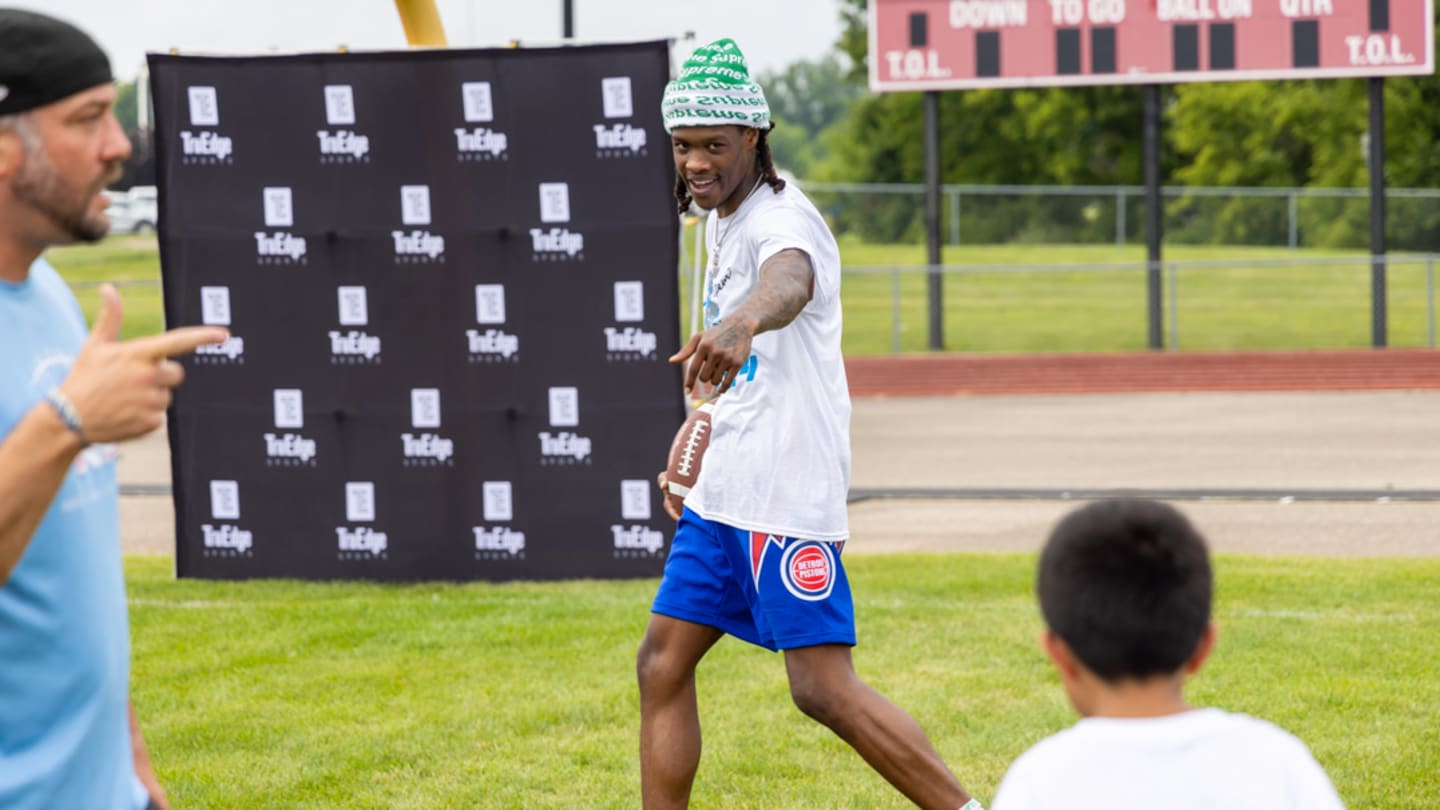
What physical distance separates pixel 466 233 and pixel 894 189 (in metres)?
29.9

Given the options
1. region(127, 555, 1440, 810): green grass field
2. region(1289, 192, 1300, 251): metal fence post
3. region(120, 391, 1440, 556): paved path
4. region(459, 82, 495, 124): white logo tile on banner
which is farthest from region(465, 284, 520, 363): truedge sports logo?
region(1289, 192, 1300, 251): metal fence post

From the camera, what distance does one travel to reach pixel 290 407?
9930 millimetres

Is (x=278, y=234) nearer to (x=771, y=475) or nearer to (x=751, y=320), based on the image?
(x=771, y=475)

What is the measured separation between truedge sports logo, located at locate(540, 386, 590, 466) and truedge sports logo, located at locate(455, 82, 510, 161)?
4.30 ft

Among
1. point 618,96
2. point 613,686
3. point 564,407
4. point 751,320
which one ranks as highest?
point 618,96

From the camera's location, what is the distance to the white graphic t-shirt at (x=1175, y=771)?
218 centimetres

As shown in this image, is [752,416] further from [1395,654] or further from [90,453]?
[1395,654]

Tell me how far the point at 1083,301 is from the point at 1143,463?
20.7 metres

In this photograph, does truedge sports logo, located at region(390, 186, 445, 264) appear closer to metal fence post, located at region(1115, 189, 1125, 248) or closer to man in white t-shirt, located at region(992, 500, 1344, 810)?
man in white t-shirt, located at region(992, 500, 1344, 810)

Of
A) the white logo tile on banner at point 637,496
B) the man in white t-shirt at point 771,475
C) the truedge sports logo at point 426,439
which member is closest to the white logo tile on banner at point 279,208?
the truedge sports logo at point 426,439

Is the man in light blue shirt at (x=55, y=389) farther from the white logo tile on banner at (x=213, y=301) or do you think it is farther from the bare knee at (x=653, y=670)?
the white logo tile on banner at (x=213, y=301)

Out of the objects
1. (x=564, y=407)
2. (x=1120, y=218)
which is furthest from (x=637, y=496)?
(x=1120, y=218)

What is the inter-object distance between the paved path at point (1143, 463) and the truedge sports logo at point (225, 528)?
5.07ft

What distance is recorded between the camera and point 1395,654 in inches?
288
